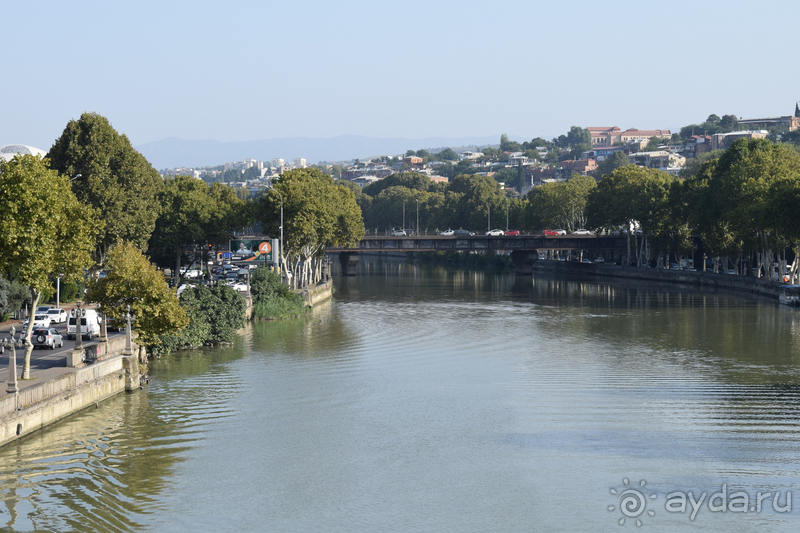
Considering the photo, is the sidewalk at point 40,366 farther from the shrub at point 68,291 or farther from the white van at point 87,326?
the shrub at point 68,291

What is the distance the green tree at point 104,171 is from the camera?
6706cm

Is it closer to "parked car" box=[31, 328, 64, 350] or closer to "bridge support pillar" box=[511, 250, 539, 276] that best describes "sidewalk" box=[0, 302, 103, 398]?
"parked car" box=[31, 328, 64, 350]

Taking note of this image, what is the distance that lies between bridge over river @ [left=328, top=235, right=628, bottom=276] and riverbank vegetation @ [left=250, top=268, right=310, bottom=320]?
5211cm

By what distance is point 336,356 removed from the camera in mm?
53438

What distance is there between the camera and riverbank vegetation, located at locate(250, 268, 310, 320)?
236ft

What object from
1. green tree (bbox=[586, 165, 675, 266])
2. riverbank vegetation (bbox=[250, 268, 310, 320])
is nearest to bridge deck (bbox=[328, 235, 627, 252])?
green tree (bbox=[586, 165, 675, 266])

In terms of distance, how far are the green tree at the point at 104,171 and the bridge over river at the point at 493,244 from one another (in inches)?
2296

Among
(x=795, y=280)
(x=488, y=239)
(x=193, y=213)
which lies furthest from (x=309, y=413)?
(x=488, y=239)

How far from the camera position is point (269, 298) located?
72.5 meters

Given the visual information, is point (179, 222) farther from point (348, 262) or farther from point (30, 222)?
point (348, 262)

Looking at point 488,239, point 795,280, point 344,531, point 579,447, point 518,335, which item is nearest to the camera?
point 344,531

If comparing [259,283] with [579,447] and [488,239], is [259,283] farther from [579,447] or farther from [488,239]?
[488,239]

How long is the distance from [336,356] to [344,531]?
2852 centimetres

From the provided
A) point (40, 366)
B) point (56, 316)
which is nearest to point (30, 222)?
point (40, 366)
